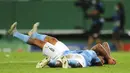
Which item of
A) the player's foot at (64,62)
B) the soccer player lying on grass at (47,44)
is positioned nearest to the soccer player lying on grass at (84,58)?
the player's foot at (64,62)

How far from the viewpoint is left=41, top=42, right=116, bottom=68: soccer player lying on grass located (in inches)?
441

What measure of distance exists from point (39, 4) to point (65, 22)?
1.43m

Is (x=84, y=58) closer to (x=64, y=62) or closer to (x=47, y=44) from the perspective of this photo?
(x=64, y=62)

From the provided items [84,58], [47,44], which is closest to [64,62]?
[84,58]

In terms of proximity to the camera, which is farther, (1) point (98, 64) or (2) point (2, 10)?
(2) point (2, 10)

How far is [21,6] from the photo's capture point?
83.4ft

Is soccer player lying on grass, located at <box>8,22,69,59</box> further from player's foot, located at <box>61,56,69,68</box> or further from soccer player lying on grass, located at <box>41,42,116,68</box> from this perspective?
player's foot, located at <box>61,56,69,68</box>

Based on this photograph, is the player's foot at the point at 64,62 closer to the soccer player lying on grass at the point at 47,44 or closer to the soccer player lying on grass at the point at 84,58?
the soccer player lying on grass at the point at 84,58

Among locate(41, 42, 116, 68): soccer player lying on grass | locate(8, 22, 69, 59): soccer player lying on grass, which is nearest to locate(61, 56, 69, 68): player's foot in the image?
locate(41, 42, 116, 68): soccer player lying on grass

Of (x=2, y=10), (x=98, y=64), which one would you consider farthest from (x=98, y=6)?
(x=98, y=64)

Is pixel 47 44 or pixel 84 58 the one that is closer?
pixel 84 58

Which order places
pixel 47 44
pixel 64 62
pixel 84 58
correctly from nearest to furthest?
pixel 64 62 → pixel 84 58 → pixel 47 44

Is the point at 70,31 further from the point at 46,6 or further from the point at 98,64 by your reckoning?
the point at 98,64

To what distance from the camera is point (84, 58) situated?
1137 centimetres
